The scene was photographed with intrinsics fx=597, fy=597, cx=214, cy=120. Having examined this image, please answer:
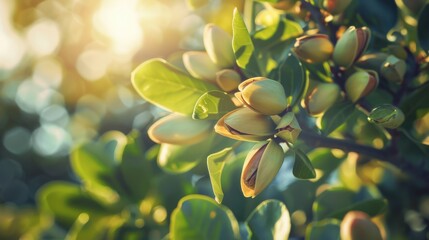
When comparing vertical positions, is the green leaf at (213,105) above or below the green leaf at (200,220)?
above

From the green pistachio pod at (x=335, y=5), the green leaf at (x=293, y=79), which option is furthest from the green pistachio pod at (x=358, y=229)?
the green pistachio pod at (x=335, y=5)

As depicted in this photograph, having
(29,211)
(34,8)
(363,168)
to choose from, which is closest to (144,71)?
(363,168)

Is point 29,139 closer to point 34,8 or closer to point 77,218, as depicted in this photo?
point 34,8

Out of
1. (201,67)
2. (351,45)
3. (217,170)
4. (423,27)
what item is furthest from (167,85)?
(423,27)

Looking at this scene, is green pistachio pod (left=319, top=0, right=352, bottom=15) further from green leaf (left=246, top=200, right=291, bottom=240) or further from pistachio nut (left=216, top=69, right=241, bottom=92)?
green leaf (left=246, top=200, right=291, bottom=240)

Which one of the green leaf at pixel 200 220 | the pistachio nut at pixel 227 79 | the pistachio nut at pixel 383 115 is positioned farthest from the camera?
the green leaf at pixel 200 220

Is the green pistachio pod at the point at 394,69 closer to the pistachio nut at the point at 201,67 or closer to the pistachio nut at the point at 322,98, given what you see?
the pistachio nut at the point at 322,98
